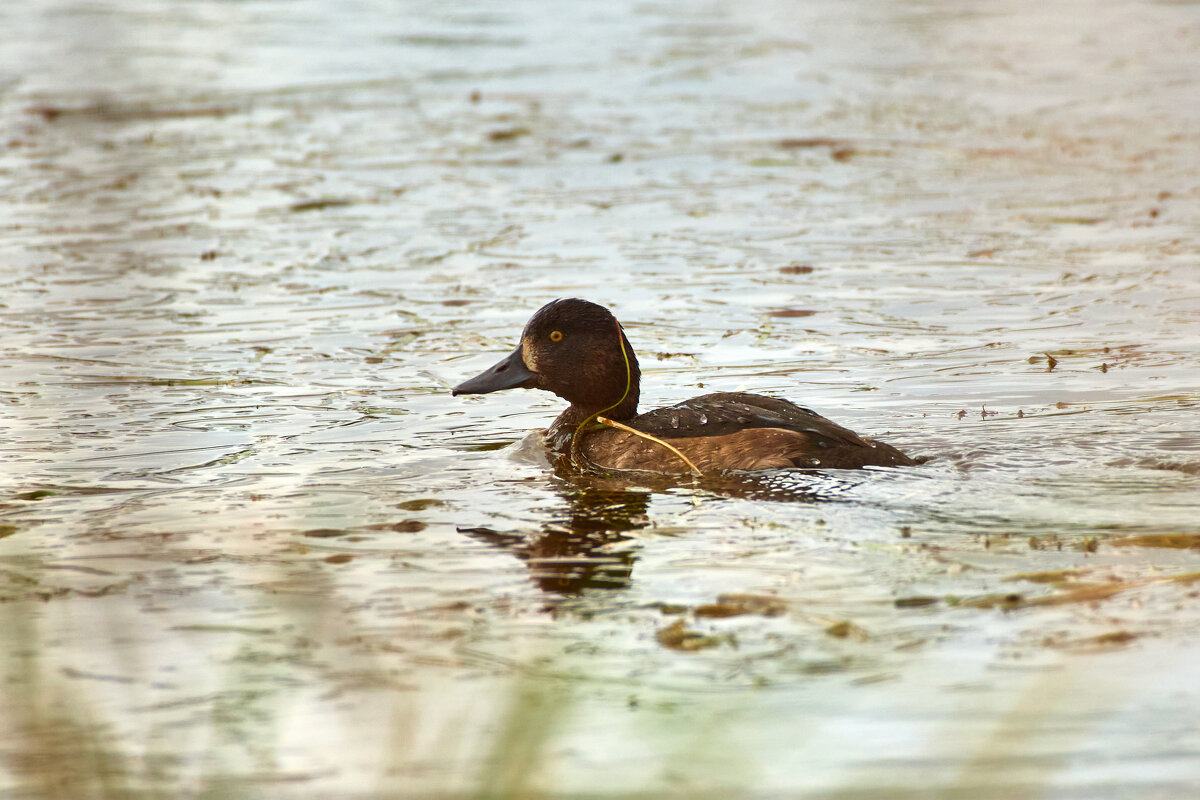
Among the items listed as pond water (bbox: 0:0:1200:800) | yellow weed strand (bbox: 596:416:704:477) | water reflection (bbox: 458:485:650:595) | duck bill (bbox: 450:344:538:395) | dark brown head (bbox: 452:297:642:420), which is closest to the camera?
pond water (bbox: 0:0:1200:800)

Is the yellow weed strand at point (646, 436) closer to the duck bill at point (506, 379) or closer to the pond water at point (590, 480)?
the pond water at point (590, 480)

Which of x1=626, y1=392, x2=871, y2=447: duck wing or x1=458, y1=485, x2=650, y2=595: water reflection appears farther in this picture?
x1=626, y1=392, x2=871, y2=447: duck wing

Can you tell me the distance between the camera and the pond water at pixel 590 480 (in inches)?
158

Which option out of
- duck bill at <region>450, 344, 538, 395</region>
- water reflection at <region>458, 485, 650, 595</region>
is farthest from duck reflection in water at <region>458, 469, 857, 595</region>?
duck bill at <region>450, 344, 538, 395</region>

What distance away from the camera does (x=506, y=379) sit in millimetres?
7902

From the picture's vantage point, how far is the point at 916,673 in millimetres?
4555

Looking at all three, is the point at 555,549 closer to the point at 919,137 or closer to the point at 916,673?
the point at 916,673

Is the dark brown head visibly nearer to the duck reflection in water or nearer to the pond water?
the pond water

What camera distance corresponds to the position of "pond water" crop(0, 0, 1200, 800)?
4004 millimetres

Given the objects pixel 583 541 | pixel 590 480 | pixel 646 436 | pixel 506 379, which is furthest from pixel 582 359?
pixel 583 541

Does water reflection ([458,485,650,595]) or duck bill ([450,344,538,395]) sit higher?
duck bill ([450,344,538,395])

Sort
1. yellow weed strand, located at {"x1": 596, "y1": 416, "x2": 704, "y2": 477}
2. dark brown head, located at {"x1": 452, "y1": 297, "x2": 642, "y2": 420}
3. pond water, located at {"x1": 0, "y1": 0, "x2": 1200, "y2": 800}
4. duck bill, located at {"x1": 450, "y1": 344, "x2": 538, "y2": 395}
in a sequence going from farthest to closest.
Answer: duck bill, located at {"x1": 450, "y1": 344, "x2": 538, "y2": 395}, dark brown head, located at {"x1": 452, "y1": 297, "x2": 642, "y2": 420}, yellow weed strand, located at {"x1": 596, "y1": 416, "x2": 704, "y2": 477}, pond water, located at {"x1": 0, "y1": 0, "x2": 1200, "y2": 800}

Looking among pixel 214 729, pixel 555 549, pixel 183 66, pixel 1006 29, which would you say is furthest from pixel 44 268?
pixel 1006 29

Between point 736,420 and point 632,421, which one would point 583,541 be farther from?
point 632,421
